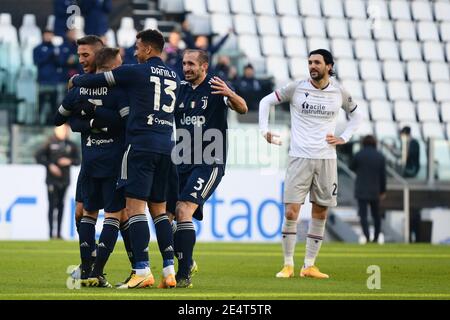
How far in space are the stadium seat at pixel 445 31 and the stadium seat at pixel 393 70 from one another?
1.88 metres

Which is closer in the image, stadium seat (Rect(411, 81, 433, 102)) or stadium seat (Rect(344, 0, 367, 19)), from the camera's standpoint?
stadium seat (Rect(411, 81, 433, 102))

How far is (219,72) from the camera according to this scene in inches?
898

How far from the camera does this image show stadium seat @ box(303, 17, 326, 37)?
95.7 feet

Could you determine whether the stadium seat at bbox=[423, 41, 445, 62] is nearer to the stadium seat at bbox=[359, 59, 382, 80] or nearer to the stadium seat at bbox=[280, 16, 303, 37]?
the stadium seat at bbox=[359, 59, 382, 80]

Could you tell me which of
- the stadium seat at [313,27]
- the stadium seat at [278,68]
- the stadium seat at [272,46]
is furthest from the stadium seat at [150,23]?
the stadium seat at [313,27]

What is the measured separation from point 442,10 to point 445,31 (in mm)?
637

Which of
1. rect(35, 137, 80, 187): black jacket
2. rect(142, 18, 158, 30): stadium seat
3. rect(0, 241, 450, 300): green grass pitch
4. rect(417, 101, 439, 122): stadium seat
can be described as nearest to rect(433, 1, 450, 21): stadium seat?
rect(417, 101, 439, 122): stadium seat

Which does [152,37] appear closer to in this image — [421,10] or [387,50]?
[387,50]

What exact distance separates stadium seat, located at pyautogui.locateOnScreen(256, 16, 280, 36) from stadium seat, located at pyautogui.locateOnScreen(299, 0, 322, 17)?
3.45 feet

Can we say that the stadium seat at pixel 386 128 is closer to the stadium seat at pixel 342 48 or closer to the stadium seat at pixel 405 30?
the stadium seat at pixel 342 48

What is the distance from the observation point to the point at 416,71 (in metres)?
29.8

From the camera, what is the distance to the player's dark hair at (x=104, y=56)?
33.5 feet
